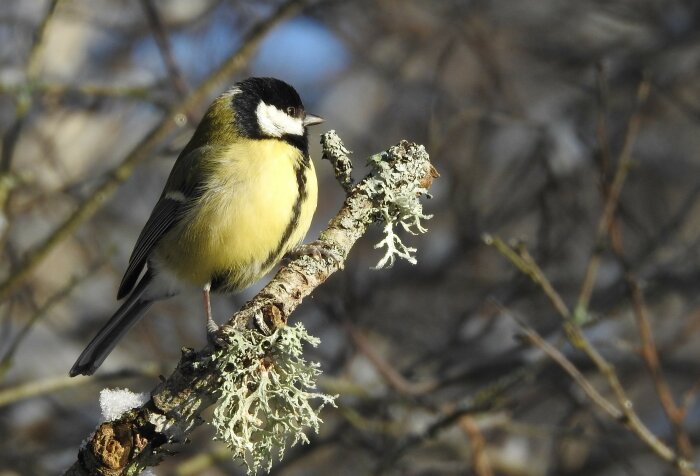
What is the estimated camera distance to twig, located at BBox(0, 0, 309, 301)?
10.7ft

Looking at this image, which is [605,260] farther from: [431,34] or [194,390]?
[194,390]

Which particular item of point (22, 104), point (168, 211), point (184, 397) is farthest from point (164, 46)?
point (184, 397)

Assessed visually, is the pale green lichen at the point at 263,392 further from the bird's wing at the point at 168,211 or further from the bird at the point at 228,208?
the bird's wing at the point at 168,211

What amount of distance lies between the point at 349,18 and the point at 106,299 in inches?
131

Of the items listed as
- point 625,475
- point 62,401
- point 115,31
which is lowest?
point 625,475

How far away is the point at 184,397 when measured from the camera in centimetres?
175

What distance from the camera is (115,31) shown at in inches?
265

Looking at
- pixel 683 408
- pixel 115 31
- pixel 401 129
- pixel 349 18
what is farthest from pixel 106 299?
pixel 683 408

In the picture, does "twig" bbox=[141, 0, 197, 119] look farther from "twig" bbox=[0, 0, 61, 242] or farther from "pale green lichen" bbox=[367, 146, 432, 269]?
"pale green lichen" bbox=[367, 146, 432, 269]

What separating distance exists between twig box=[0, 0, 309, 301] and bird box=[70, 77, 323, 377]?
0.34 feet

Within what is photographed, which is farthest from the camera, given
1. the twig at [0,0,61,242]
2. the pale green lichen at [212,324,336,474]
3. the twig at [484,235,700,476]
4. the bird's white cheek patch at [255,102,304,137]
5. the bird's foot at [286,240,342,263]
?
the twig at [0,0,61,242]

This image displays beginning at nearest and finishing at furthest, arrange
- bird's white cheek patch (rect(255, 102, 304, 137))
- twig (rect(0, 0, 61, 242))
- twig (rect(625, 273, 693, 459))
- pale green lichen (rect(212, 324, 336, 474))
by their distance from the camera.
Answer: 1. pale green lichen (rect(212, 324, 336, 474))
2. twig (rect(625, 273, 693, 459))
3. bird's white cheek patch (rect(255, 102, 304, 137))
4. twig (rect(0, 0, 61, 242))

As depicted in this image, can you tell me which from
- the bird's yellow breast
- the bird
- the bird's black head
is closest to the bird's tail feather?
the bird

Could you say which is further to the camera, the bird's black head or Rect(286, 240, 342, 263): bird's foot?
the bird's black head
